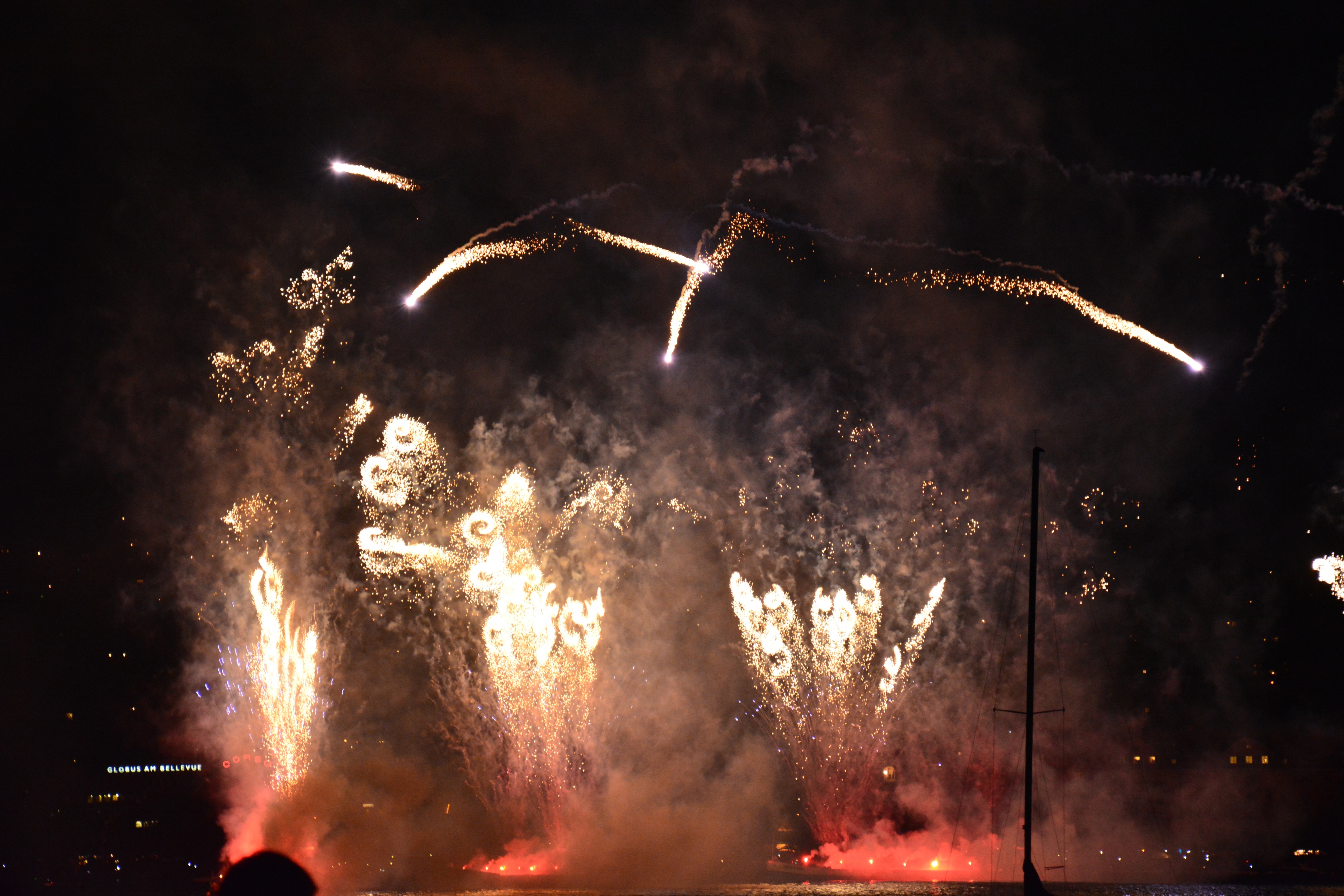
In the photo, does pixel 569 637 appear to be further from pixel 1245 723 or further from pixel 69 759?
pixel 1245 723

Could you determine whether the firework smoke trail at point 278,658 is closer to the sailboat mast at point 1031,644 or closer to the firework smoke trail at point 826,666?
the firework smoke trail at point 826,666

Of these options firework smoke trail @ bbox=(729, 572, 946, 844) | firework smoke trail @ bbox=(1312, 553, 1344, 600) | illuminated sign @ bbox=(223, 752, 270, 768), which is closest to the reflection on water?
firework smoke trail @ bbox=(729, 572, 946, 844)

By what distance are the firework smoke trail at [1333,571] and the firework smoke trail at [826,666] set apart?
22070mm

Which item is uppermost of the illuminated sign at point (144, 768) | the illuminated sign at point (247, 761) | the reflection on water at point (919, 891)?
the illuminated sign at point (247, 761)

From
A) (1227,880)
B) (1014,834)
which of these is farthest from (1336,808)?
(1014,834)

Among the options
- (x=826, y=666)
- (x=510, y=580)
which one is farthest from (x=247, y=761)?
(x=826, y=666)

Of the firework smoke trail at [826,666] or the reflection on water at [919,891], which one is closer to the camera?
the firework smoke trail at [826,666]

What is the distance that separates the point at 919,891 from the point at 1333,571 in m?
26.9

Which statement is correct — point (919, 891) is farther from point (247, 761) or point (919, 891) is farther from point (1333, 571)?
point (247, 761)

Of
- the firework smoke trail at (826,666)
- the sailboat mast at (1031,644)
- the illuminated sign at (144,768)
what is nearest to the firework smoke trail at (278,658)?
the firework smoke trail at (826,666)

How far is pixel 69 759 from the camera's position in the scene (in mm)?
53094

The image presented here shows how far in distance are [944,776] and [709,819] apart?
41.3 feet

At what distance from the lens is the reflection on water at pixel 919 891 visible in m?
43.8

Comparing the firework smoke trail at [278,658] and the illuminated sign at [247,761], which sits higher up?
the firework smoke trail at [278,658]
